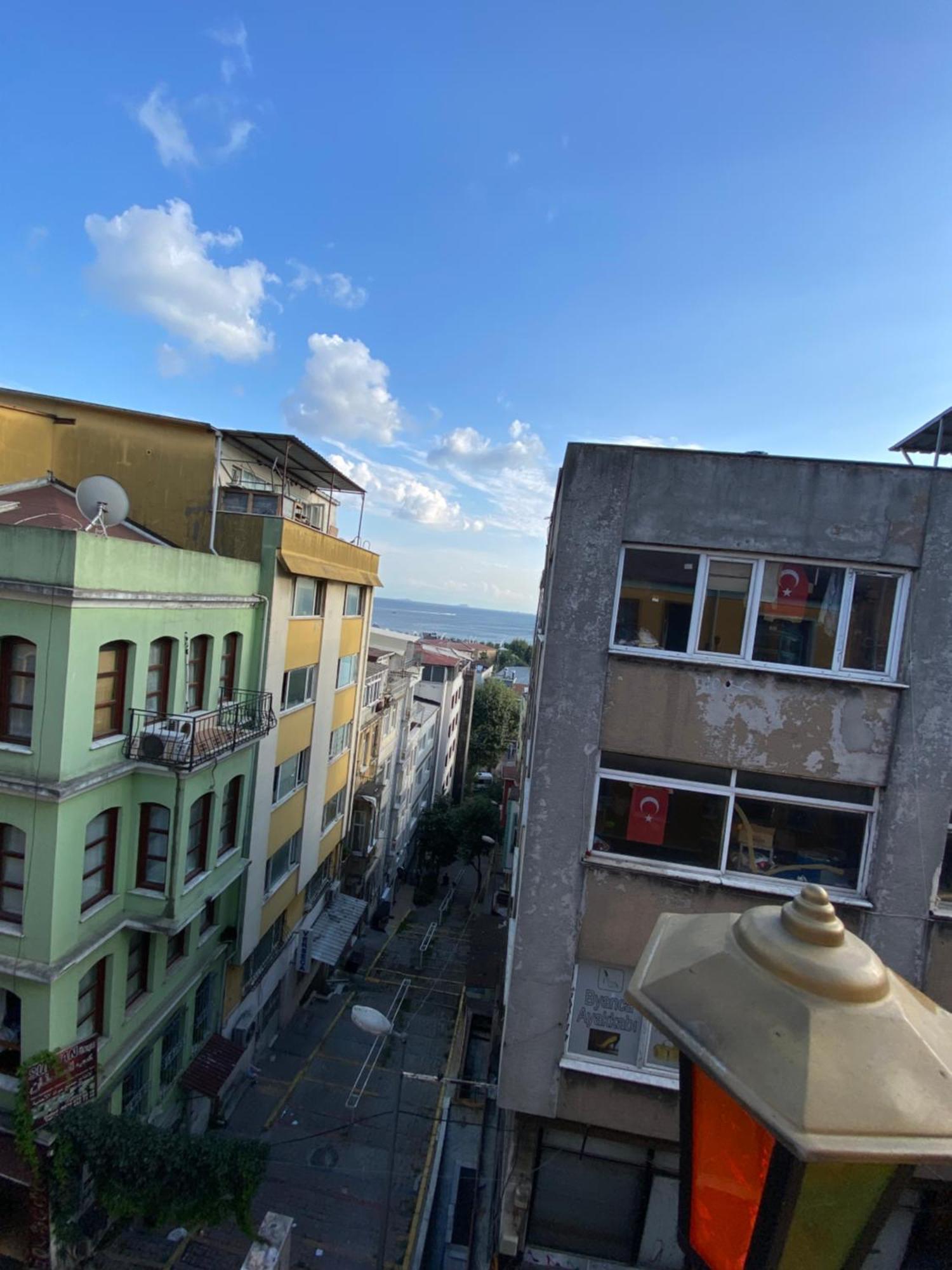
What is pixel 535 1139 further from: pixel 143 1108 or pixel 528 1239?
pixel 143 1108

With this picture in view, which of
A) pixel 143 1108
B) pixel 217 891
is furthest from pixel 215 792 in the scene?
pixel 143 1108

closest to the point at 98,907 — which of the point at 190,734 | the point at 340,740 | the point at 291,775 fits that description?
the point at 190,734

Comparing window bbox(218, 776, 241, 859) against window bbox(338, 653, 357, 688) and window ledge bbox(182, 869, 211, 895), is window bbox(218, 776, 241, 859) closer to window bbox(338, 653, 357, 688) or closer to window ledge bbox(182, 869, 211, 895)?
window ledge bbox(182, 869, 211, 895)

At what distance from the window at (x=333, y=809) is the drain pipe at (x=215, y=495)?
1072cm

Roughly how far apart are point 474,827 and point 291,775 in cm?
1858

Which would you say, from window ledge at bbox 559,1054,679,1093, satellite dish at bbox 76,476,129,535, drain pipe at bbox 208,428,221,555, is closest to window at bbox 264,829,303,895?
drain pipe at bbox 208,428,221,555

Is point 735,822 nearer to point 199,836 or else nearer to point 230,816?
point 199,836

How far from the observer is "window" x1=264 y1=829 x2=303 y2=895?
728 inches

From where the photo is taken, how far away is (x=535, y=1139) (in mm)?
8844

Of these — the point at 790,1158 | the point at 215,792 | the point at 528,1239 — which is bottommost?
the point at 528,1239

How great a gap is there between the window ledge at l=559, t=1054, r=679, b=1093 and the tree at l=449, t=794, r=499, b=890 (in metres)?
27.5

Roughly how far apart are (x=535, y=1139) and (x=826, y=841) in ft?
18.9

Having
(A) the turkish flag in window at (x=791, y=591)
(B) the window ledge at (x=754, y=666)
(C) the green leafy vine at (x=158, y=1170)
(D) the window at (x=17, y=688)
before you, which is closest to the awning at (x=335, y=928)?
(C) the green leafy vine at (x=158, y=1170)

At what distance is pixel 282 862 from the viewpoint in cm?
1950
